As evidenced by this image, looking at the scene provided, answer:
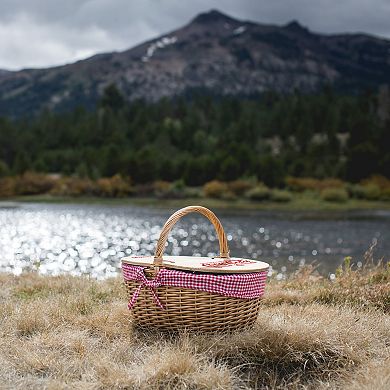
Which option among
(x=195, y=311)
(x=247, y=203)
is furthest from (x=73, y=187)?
(x=195, y=311)

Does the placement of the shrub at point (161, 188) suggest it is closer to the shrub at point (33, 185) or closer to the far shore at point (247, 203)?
the far shore at point (247, 203)

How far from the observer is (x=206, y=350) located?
4.95 meters

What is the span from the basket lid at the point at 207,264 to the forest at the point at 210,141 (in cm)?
10013

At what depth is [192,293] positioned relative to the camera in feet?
18.1

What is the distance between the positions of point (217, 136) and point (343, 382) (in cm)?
14205

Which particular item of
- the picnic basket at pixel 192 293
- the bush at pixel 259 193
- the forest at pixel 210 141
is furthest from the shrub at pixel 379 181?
the picnic basket at pixel 192 293

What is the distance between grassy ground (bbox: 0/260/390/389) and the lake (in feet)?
52.8

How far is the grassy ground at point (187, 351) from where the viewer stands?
4363 millimetres

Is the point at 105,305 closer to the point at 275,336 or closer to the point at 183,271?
the point at 183,271

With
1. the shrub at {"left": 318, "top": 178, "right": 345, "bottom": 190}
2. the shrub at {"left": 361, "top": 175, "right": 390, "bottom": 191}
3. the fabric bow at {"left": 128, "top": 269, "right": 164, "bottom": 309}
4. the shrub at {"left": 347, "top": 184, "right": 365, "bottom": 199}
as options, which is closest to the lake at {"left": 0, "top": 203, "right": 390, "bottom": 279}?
the fabric bow at {"left": 128, "top": 269, "right": 164, "bottom": 309}

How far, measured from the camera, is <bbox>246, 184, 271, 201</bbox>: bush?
97750mm

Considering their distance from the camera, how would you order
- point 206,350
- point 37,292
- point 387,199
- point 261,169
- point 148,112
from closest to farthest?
point 206,350 < point 37,292 < point 387,199 < point 261,169 < point 148,112

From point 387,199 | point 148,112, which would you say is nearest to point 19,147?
point 148,112

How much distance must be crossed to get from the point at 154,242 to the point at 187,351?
125 ft
